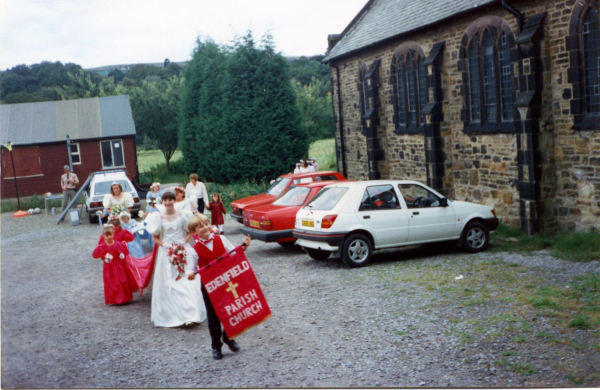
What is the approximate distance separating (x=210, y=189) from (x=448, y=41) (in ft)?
44.7

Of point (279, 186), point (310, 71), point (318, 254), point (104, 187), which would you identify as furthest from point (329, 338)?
point (310, 71)

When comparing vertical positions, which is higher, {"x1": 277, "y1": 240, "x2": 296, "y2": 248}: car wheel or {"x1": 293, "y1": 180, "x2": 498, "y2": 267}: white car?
{"x1": 293, "y1": 180, "x2": 498, "y2": 267}: white car

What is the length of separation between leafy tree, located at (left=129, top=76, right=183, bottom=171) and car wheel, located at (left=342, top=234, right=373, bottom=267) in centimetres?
2788

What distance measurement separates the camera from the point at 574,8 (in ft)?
39.0

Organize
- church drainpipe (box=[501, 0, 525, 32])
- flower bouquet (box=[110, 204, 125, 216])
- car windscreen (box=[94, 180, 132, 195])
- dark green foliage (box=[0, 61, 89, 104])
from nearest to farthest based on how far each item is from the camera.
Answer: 1. dark green foliage (box=[0, 61, 89, 104])
2. flower bouquet (box=[110, 204, 125, 216])
3. church drainpipe (box=[501, 0, 525, 32])
4. car windscreen (box=[94, 180, 132, 195])

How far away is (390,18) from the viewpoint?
21188mm

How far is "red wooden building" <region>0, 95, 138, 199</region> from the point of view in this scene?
12195 mm

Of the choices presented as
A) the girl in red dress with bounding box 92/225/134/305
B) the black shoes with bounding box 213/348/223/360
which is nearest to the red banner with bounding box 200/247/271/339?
the black shoes with bounding box 213/348/223/360

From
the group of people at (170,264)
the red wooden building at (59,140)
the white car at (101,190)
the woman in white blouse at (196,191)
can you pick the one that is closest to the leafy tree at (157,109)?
the red wooden building at (59,140)

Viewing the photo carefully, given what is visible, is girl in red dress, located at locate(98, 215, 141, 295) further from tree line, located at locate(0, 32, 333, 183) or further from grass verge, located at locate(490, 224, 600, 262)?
tree line, located at locate(0, 32, 333, 183)

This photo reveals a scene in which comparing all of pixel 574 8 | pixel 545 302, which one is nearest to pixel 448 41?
pixel 574 8

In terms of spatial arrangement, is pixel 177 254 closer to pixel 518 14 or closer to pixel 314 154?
pixel 518 14

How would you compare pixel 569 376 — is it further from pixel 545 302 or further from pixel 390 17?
pixel 390 17

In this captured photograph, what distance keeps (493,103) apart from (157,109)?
28.6 m
